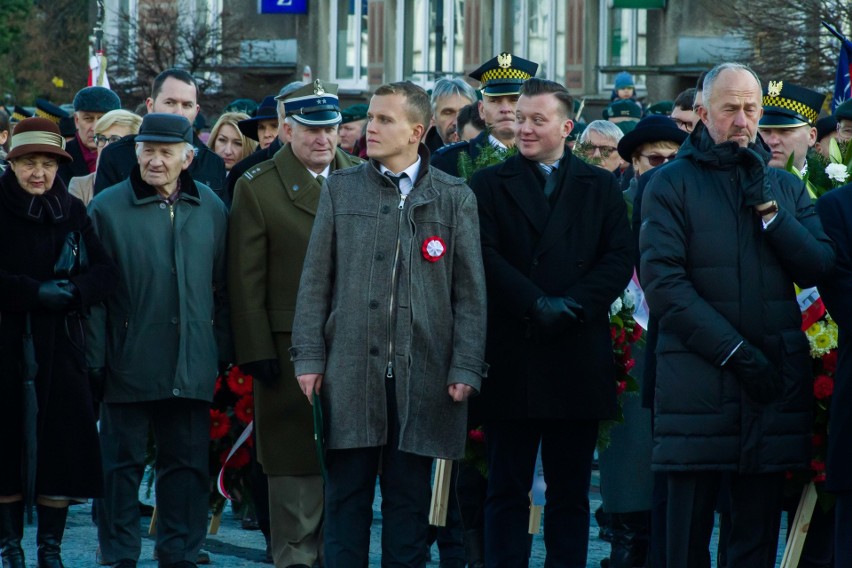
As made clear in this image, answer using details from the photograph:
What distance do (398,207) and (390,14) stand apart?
111 feet

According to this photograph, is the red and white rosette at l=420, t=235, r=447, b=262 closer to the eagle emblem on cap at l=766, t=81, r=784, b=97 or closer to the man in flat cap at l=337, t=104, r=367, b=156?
the eagle emblem on cap at l=766, t=81, r=784, b=97

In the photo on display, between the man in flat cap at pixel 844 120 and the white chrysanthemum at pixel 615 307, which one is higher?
the man in flat cap at pixel 844 120

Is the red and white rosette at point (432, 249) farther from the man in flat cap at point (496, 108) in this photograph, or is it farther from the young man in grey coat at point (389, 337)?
the man in flat cap at point (496, 108)

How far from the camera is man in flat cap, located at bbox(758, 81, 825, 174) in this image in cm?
845

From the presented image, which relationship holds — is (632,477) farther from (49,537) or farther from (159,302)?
(49,537)

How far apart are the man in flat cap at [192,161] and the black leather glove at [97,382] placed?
1.61 meters

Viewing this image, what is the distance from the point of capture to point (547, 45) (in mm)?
35562

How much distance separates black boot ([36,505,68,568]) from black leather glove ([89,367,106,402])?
0.57m

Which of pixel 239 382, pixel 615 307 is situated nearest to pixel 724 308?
pixel 615 307

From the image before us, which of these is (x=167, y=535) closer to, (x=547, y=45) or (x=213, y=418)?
(x=213, y=418)

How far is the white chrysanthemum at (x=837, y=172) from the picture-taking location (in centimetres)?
748

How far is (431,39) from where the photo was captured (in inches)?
1551

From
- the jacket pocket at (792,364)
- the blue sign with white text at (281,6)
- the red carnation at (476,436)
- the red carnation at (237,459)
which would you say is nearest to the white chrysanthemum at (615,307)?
the red carnation at (476,436)

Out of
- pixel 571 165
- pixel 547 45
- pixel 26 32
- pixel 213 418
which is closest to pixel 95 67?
pixel 213 418
